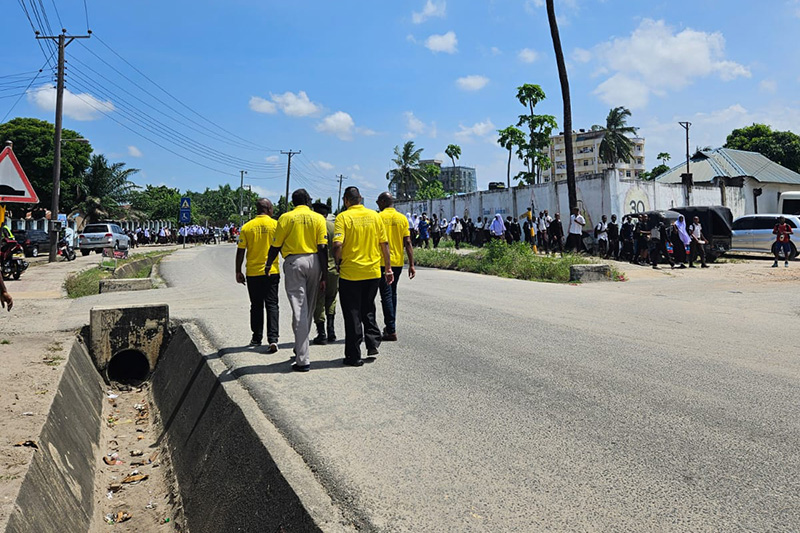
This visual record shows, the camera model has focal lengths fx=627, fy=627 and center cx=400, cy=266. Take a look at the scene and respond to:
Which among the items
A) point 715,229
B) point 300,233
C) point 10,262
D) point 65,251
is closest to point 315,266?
point 300,233

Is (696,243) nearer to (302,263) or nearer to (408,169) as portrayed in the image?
(302,263)

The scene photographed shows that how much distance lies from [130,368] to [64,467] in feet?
14.3

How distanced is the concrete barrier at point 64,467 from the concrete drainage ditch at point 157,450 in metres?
0.01

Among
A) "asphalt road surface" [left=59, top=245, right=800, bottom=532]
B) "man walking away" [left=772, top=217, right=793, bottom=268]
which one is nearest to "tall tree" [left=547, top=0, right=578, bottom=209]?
"man walking away" [left=772, top=217, right=793, bottom=268]

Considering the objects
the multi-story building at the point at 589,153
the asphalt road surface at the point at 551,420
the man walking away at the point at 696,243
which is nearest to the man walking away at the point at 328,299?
the asphalt road surface at the point at 551,420

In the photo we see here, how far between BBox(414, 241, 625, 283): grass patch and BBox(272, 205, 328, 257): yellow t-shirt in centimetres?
1136

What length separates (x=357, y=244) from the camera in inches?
253

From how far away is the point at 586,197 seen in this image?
97.9 feet

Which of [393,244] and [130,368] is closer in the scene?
[393,244]

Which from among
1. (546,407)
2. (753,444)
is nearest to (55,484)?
(546,407)

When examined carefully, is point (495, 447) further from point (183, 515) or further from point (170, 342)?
point (170, 342)

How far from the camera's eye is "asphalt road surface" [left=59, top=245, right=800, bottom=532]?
10.6 ft

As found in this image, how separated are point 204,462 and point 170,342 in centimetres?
416

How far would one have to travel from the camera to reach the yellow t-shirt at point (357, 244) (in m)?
6.42
